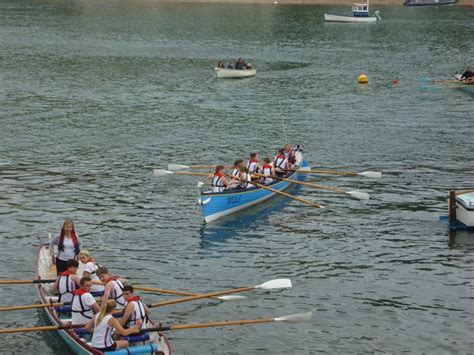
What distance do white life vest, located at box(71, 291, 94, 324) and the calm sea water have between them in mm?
2224

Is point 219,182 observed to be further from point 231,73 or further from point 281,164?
point 231,73

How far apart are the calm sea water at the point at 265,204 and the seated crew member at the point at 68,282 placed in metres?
1.60

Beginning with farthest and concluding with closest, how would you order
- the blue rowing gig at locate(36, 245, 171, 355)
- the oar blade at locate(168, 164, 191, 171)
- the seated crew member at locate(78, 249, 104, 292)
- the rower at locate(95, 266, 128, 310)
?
the oar blade at locate(168, 164, 191, 171) < the seated crew member at locate(78, 249, 104, 292) < the rower at locate(95, 266, 128, 310) < the blue rowing gig at locate(36, 245, 171, 355)

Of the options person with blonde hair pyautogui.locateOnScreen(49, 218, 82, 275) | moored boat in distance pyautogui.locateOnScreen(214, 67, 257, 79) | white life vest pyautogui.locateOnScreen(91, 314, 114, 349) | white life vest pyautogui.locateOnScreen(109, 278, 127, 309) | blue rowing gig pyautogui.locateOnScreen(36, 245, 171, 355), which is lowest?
blue rowing gig pyautogui.locateOnScreen(36, 245, 171, 355)

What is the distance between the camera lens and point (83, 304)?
2589 cm

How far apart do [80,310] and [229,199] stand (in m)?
15.7

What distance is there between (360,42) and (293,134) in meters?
64.3

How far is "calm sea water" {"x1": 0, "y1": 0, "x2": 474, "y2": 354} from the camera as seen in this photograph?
100 ft

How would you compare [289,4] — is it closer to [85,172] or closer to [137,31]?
[137,31]

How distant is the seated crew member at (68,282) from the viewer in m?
27.1

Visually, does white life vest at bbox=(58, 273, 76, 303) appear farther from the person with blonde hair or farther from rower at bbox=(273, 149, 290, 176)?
rower at bbox=(273, 149, 290, 176)

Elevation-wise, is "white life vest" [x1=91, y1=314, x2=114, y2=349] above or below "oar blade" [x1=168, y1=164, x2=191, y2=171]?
below

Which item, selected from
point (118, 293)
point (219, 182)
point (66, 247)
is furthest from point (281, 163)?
point (118, 293)

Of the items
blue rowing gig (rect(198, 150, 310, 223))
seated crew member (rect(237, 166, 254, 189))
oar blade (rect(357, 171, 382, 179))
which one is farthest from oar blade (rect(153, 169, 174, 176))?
oar blade (rect(357, 171, 382, 179))
